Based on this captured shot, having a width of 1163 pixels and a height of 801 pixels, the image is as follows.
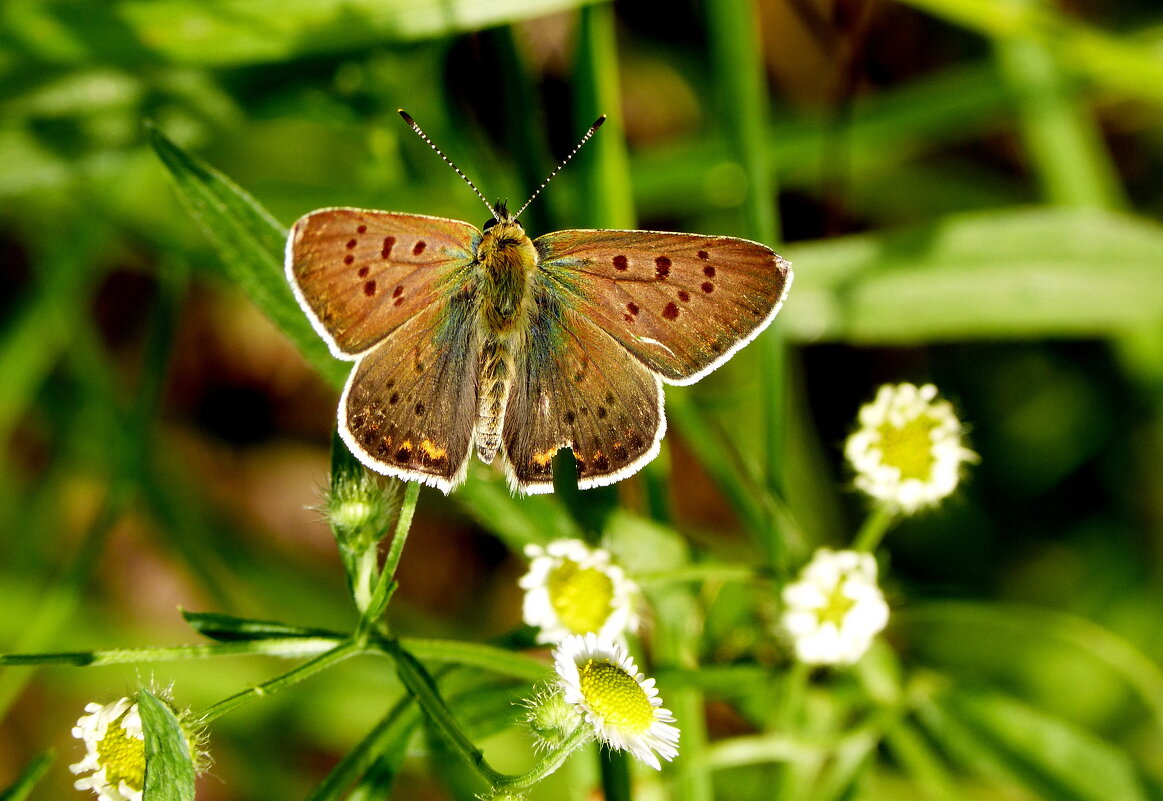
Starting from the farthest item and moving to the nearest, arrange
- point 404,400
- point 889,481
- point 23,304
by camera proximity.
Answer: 1. point 23,304
2. point 889,481
3. point 404,400

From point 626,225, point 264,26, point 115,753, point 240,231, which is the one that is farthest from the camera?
point 626,225

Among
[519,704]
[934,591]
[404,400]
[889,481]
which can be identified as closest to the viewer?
[519,704]

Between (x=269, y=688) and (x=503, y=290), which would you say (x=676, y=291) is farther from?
(x=269, y=688)

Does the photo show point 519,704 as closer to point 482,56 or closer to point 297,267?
point 297,267

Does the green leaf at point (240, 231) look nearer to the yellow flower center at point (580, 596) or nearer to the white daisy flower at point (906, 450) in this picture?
the yellow flower center at point (580, 596)

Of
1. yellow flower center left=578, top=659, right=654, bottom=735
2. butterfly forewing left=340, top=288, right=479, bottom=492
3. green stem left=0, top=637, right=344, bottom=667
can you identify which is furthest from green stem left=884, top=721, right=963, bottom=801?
green stem left=0, top=637, right=344, bottom=667

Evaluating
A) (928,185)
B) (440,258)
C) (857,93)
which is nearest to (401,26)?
(440,258)

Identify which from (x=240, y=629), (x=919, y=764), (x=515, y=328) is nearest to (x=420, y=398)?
(x=515, y=328)
